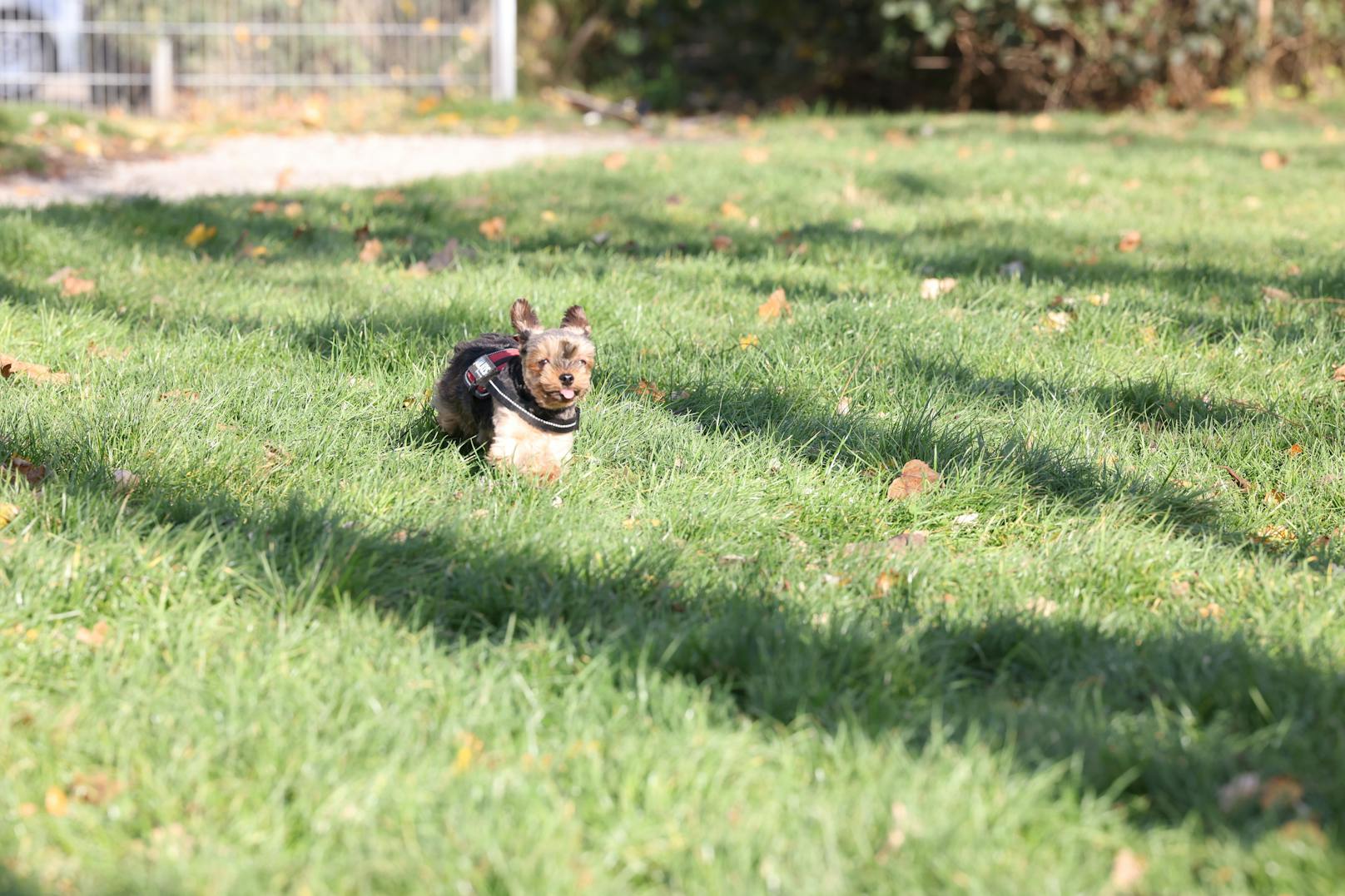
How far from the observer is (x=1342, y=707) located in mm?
2639

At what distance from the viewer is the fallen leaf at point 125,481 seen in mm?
3453

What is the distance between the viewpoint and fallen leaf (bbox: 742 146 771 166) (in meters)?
10.0

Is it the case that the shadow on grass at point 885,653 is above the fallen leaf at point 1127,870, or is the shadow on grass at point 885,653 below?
above

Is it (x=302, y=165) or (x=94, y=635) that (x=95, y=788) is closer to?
(x=94, y=635)

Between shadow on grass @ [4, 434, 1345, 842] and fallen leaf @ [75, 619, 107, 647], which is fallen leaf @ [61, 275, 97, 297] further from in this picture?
fallen leaf @ [75, 619, 107, 647]

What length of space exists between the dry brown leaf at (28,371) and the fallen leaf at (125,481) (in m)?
1.02

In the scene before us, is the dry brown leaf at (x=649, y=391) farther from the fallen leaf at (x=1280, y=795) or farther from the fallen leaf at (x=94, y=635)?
the fallen leaf at (x=1280, y=795)

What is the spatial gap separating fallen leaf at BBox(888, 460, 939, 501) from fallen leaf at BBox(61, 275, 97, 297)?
371 centimetres

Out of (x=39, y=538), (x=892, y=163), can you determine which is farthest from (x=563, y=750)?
(x=892, y=163)

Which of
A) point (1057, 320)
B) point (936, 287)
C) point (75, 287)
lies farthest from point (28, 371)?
point (1057, 320)

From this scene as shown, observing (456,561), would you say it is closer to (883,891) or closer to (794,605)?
(794,605)

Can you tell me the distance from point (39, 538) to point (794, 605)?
1.84 metres

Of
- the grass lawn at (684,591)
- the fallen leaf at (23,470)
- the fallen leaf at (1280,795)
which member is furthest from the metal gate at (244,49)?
the fallen leaf at (1280,795)

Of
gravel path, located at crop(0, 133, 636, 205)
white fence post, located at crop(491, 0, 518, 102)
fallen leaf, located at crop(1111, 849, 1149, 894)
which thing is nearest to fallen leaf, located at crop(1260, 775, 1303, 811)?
fallen leaf, located at crop(1111, 849, 1149, 894)
